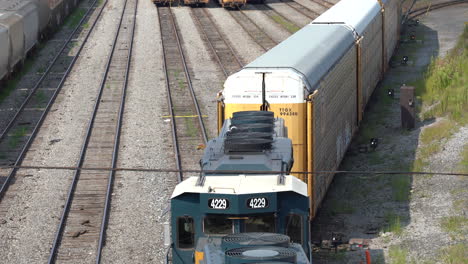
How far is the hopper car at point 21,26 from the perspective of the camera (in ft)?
109

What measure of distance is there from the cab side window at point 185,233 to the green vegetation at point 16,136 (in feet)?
46.5

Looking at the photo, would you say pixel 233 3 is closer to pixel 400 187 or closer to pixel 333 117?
pixel 400 187

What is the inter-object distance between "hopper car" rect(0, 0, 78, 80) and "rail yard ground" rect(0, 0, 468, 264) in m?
1.09

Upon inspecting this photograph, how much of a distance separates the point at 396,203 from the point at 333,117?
247 centimetres

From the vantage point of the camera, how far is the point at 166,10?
56938 mm

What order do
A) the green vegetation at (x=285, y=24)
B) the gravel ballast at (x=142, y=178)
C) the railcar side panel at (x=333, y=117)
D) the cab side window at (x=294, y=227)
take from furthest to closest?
the green vegetation at (x=285, y=24), the gravel ballast at (x=142, y=178), the railcar side panel at (x=333, y=117), the cab side window at (x=294, y=227)

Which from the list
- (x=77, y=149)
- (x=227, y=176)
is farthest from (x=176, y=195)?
(x=77, y=149)

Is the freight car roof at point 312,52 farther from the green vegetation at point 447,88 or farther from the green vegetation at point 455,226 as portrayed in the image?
the green vegetation at point 447,88

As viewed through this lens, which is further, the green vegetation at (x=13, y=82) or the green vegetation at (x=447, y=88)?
the green vegetation at (x=13, y=82)

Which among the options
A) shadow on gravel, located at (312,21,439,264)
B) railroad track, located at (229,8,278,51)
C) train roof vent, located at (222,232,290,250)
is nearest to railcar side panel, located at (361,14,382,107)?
shadow on gravel, located at (312,21,439,264)

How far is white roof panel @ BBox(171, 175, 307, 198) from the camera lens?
38.9 ft

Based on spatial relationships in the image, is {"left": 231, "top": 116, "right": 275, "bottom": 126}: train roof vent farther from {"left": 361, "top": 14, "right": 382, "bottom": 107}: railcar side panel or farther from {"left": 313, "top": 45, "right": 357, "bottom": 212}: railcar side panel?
{"left": 361, "top": 14, "right": 382, "bottom": 107}: railcar side panel

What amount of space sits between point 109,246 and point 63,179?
4958 millimetres

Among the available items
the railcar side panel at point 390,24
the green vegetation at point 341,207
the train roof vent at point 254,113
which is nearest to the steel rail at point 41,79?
the green vegetation at point 341,207
